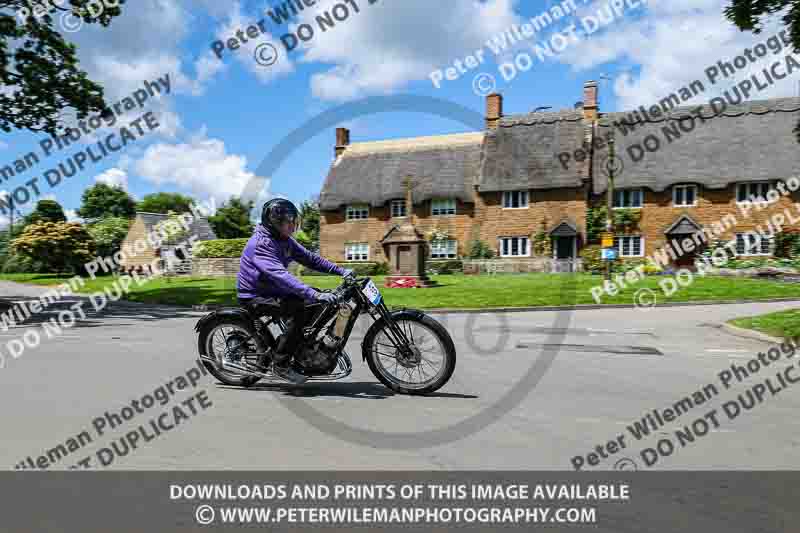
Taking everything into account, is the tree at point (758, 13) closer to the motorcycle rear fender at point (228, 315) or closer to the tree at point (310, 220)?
the motorcycle rear fender at point (228, 315)

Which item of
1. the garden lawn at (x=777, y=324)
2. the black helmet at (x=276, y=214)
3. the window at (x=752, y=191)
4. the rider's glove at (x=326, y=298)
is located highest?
the window at (x=752, y=191)

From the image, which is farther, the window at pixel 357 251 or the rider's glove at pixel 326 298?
the window at pixel 357 251

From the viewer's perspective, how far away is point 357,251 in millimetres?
48812

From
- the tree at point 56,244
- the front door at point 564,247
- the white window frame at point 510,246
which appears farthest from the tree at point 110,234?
the front door at point 564,247

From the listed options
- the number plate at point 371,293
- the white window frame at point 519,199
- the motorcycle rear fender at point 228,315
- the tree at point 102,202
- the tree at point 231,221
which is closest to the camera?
the number plate at point 371,293

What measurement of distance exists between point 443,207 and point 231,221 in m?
43.5

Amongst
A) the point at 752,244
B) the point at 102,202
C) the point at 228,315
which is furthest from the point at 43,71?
the point at 102,202

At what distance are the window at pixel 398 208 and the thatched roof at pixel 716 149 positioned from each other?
1423 cm

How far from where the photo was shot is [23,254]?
4734cm

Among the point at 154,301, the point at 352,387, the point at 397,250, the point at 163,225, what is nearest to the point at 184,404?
the point at 352,387

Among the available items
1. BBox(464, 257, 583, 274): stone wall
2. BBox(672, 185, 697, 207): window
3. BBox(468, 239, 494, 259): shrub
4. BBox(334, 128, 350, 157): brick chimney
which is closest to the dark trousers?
BBox(464, 257, 583, 274): stone wall

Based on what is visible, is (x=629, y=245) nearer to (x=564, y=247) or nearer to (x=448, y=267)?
(x=564, y=247)

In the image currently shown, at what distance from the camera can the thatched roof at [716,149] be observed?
39.1 metres
